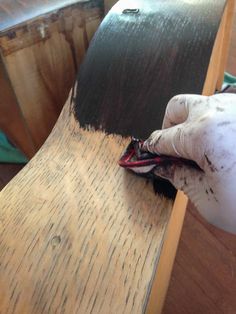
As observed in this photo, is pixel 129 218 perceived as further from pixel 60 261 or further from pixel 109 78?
pixel 109 78

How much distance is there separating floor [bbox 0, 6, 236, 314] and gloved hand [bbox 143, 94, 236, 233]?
40 cm

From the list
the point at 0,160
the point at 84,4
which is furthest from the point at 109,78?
the point at 0,160


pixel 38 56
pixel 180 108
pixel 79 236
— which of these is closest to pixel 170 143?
pixel 180 108

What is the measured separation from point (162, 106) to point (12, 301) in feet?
1.08

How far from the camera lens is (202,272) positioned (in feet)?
2.31

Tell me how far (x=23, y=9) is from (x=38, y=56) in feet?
0.29

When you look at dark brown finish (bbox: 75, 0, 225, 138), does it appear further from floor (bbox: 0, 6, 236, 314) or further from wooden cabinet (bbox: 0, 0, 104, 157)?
floor (bbox: 0, 6, 236, 314)

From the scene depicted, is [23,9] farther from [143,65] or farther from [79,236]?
[79,236]

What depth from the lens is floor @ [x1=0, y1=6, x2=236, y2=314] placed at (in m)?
0.66

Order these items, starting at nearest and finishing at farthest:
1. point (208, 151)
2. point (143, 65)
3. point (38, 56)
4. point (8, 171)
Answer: point (208, 151)
point (143, 65)
point (38, 56)
point (8, 171)

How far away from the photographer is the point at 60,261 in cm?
36

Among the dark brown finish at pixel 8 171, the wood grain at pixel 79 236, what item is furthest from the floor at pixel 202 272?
the dark brown finish at pixel 8 171

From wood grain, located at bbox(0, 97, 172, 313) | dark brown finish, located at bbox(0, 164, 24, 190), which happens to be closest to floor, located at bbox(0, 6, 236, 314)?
wood grain, located at bbox(0, 97, 172, 313)

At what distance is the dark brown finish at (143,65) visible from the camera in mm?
514
